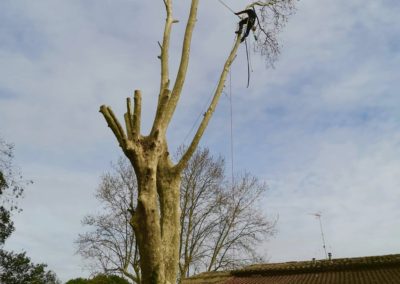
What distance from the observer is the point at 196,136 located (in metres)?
5.61

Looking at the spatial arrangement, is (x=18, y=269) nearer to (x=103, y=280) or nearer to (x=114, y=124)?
(x=103, y=280)

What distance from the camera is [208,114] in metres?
5.87

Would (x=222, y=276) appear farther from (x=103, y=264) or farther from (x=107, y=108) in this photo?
Answer: (x=107, y=108)

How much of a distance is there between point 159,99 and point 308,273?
11.2 m

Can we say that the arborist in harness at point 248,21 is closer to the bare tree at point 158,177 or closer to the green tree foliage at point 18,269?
the bare tree at point 158,177

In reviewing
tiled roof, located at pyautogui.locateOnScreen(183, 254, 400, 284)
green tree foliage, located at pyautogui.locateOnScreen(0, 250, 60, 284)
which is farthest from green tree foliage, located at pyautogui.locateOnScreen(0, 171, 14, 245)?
tiled roof, located at pyautogui.locateOnScreen(183, 254, 400, 284)

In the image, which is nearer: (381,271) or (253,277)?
(381,271)

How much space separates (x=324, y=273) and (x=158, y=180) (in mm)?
10892

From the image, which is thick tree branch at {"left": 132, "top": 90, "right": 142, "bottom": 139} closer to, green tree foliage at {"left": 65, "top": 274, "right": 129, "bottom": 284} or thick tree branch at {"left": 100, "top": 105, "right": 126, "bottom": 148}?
thick tree branch at {"left": 100, "top": 105, "right": 126, "bottom": 148}

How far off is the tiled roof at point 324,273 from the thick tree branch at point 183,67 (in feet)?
32.2

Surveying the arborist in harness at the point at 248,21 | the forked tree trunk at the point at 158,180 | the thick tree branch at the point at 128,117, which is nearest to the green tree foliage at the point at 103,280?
the arborist in harness at the point at 248,21

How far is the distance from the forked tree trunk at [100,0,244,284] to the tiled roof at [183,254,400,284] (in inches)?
379

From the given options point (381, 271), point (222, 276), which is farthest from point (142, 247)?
point (222, 276)

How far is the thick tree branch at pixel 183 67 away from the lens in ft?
17.4
